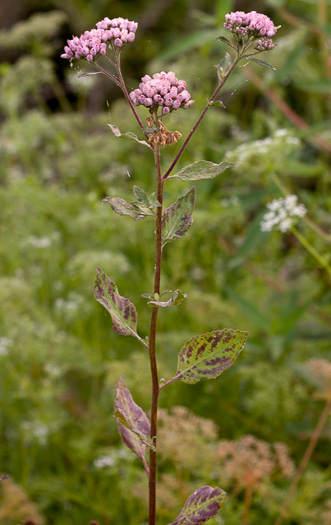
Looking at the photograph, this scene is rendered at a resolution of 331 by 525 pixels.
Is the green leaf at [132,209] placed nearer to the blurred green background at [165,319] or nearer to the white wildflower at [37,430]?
the blurred green background at [165,319]

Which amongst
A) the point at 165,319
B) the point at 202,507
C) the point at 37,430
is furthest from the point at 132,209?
the point at 165,319

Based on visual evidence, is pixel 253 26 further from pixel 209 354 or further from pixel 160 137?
pixel 209 354

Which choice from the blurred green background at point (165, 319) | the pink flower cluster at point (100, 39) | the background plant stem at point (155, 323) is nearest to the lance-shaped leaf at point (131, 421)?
the background plant stem at point (155, 323)

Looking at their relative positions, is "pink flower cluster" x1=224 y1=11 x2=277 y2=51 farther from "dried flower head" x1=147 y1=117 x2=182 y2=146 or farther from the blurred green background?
the blurred green background

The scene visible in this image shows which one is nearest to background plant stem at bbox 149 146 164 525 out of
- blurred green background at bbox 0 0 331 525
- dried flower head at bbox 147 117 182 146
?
dried flower head at bbox 147 117 182 146

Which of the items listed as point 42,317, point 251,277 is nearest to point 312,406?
point 251,277
